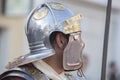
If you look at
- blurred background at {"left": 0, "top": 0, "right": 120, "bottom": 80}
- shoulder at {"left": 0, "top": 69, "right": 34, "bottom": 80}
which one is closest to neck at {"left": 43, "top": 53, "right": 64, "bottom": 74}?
shoulder at {"left": 0, "top": 69, "right": 34, "bottom": 80}

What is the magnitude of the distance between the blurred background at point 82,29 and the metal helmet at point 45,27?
14.3 ft

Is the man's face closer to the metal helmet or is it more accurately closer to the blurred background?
the metal helmet

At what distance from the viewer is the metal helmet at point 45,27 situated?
2.54 m

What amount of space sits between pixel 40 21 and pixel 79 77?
33 centimetres

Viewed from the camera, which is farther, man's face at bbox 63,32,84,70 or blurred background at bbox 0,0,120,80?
blurred background at bbox 0,0,120,80

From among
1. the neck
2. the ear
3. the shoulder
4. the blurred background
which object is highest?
the ear

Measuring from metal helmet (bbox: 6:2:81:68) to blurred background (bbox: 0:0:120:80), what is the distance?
4.37 m

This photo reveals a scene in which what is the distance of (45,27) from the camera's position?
2.57 m

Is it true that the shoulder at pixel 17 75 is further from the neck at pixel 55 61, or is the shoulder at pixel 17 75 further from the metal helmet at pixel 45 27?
the neck at pixel 55 61

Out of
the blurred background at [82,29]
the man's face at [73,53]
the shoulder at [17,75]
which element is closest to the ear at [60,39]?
the man's face at [73,53]

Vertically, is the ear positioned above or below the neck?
above

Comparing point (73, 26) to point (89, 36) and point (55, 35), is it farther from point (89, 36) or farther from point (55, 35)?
point (89, 36)

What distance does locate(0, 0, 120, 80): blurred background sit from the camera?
7.71 meters

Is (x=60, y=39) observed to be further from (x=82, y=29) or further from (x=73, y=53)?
(x=82, y=29)
